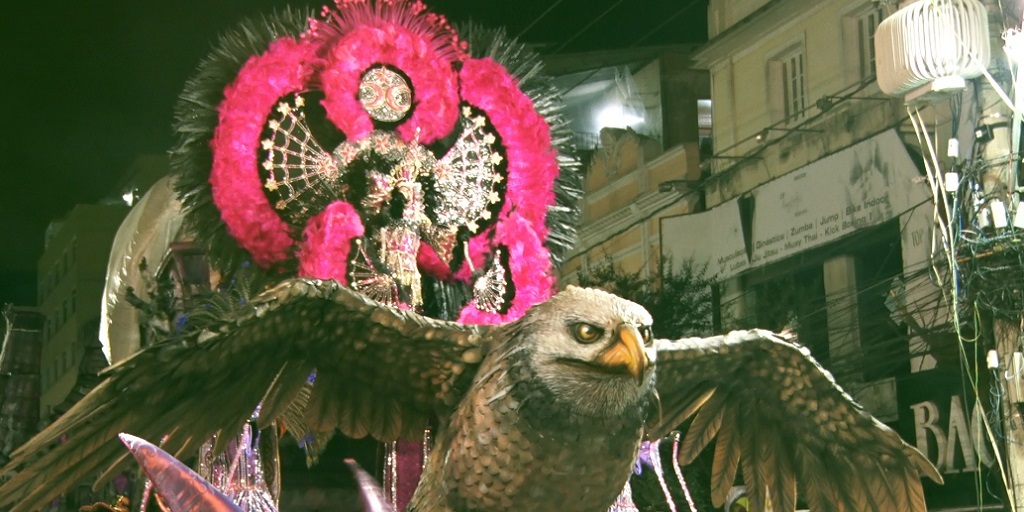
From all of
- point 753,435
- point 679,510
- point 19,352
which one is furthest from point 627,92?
point 753,435

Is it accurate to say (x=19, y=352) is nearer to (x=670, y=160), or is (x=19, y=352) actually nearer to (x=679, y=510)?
(x=679, y=510)

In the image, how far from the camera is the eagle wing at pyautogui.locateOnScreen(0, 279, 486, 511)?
10.8ft

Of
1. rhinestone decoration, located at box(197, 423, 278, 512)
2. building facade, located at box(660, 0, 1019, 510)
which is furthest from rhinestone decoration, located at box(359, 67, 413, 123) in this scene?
building facade, located at box(660, 0, 1019, 510)

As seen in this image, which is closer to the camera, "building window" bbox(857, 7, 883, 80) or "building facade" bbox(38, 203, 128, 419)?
"building window" bbox(857, 7, 883, 80)

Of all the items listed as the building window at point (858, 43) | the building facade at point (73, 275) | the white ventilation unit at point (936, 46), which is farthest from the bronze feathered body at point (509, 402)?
the building facade at point (73, 275)

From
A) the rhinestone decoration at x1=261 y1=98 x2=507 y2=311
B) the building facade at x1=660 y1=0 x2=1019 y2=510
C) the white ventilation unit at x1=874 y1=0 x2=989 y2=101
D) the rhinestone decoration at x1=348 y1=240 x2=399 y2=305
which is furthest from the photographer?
the building facade at x1=660 y1=0 x2=1019 y2=510

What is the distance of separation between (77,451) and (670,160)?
16788 mm

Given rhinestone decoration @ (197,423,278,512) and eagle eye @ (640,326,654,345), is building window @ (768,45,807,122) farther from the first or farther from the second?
eagle eye @ (640,326,654,345)

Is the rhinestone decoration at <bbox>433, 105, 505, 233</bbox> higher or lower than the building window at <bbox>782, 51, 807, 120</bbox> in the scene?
lower

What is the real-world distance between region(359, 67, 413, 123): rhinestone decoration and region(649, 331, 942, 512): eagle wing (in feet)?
6.48

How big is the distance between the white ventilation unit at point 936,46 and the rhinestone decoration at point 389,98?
138 inches

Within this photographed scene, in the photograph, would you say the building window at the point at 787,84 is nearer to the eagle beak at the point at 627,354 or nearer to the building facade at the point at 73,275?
the building facade at the point at 73,275

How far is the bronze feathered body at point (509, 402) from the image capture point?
10.5ft

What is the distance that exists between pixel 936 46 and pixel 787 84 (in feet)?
32.1
